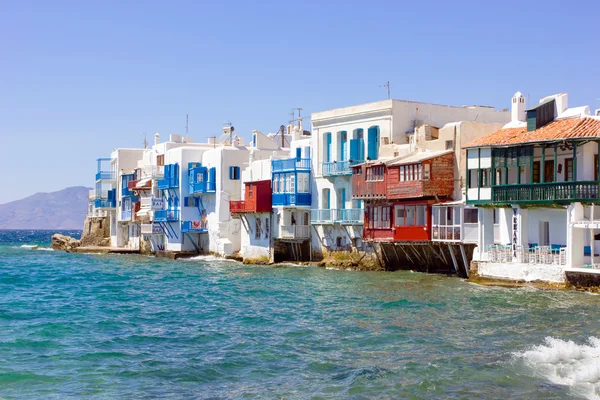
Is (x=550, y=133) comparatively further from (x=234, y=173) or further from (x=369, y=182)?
(x=234, y=173)

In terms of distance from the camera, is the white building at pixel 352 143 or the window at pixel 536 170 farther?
the white building at pixel 352 143

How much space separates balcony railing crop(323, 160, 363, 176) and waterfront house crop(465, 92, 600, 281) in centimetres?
1144

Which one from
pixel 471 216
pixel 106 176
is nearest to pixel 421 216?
pixel 471 216

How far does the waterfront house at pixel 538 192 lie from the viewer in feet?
109

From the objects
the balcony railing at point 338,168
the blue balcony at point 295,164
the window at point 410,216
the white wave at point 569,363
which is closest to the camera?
the white wave at point 569,363

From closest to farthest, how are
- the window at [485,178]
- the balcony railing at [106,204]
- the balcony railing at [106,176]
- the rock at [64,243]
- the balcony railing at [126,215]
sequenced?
the window at [485,178] → the balcony railing at [126,215] → the balcony railing at [106,204] → the balcony railing at [106,176] → the rock at [64,243]

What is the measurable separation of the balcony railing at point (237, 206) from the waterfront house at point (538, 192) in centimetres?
2206

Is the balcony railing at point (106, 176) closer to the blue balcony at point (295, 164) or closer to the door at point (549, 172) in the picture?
the blue balcony at point (295, 164)

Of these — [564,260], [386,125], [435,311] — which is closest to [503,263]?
[564,260]

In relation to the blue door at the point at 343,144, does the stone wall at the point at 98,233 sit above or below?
below

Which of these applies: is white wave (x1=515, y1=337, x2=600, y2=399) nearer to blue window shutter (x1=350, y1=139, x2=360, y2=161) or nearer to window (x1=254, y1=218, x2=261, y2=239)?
blue window shutter (x1=350, y1=139, x2=360, y2=161)

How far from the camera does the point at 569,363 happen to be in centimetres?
1942

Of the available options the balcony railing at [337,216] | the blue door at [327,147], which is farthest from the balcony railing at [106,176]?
the balcony railing at [337,216]

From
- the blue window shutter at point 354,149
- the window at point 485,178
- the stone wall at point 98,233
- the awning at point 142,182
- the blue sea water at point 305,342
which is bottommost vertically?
the blue sea water at point 305,342
